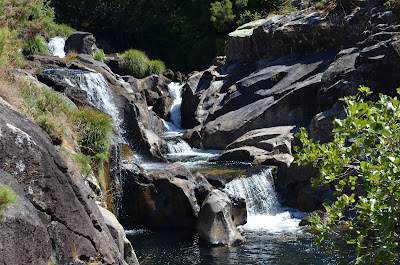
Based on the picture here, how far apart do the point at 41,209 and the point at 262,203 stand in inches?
441

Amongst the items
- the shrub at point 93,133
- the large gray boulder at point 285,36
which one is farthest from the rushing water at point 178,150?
the shrub at point 93,133

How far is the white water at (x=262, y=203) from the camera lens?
14.6m

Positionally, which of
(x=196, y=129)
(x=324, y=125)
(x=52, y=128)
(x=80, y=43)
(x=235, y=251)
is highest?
(x=80, y=43)

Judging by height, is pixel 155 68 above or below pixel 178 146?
above

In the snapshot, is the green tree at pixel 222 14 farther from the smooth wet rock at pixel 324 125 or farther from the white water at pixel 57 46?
the smooth wet rock at pixel 324 125

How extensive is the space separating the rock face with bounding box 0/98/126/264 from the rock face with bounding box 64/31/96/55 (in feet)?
67.2

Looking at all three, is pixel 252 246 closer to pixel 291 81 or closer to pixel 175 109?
pixel 291 81

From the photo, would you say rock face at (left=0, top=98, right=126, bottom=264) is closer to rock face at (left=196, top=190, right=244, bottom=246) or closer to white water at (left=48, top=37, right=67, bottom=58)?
rock face at (left=196, top=190, right=244, bottom=246)

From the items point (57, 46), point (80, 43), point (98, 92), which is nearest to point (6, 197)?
point (98, 92)

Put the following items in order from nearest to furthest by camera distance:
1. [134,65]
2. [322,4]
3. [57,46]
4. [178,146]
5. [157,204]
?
[157,204] → [178,146] → [322,4] → [57,46] → [134,65]

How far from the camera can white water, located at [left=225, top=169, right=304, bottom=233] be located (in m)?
14.6

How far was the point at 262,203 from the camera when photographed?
1580 centimetres

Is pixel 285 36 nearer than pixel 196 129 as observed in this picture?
No

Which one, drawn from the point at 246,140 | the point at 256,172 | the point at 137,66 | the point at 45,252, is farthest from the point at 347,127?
the point at 137,66
